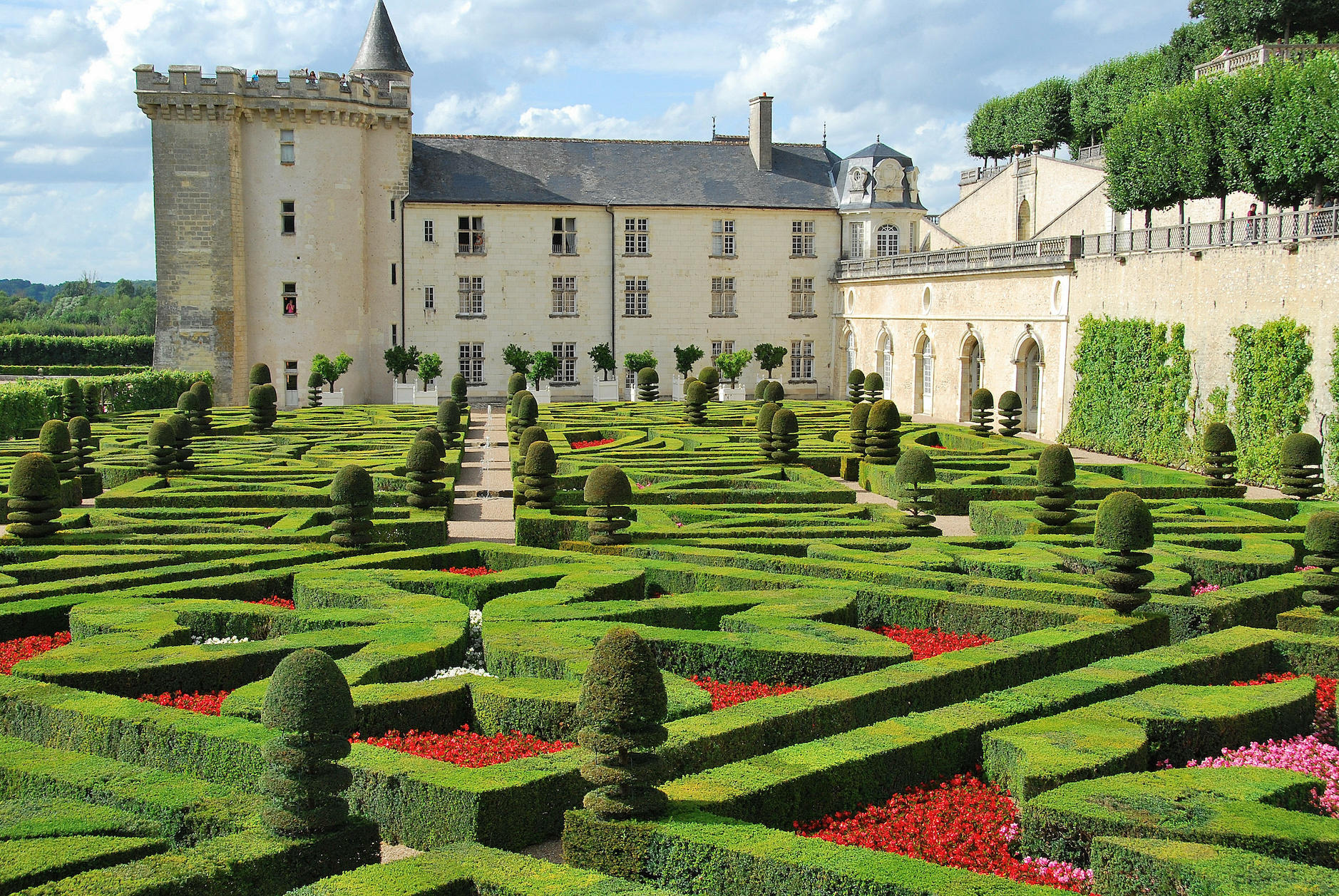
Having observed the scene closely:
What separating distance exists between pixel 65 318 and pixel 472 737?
104 m

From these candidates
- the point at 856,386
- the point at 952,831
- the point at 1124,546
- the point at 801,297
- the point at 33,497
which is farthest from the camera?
the point at 801,297

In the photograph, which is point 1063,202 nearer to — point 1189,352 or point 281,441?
point 1189,352

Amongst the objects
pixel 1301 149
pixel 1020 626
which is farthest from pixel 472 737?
pixel 1301 149

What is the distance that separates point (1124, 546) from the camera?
12.0 meters

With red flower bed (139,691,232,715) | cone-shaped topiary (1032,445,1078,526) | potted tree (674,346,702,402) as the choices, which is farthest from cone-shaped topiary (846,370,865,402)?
red flower bed (139,691,232,715)

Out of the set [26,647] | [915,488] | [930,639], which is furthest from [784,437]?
[26,647]

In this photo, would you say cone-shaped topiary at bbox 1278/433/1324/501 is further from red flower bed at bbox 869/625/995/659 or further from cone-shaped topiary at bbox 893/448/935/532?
red flower bed at bbox 869/625/995/659

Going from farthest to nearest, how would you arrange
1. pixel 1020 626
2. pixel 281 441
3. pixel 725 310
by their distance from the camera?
pixel 725 310 → pixel 281 441 → pixel 1020 626

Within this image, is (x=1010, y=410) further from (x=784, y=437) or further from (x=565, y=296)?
(x=565, y=296)

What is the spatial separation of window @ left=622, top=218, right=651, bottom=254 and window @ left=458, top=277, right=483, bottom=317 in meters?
5.89

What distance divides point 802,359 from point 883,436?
1047 inches

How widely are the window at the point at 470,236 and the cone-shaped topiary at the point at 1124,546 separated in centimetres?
3630

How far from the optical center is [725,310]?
48625 mm

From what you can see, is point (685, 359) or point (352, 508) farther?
point (685, 359)
